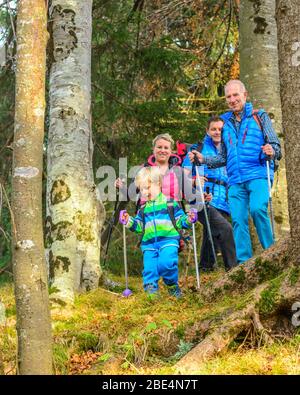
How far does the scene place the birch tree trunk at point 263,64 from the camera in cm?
875

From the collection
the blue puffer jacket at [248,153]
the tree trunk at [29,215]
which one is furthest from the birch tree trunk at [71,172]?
the tree trunk at [29,215]

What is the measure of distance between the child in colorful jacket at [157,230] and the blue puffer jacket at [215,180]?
4.01 feet

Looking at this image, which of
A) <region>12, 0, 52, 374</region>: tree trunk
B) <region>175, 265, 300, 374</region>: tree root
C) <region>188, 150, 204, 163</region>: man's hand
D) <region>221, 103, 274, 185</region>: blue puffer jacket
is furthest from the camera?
<region>188, 150, 204, 163</region>: man's hand

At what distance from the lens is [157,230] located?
6996 mm

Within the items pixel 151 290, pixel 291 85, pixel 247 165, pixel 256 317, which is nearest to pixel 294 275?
pixel 256 317

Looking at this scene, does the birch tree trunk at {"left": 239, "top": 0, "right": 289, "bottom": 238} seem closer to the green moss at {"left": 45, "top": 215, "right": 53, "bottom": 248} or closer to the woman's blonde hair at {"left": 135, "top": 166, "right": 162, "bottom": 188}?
the woman's blonde hair at {"left": 135, "top": 166, "right": 162, "bottom": 188}

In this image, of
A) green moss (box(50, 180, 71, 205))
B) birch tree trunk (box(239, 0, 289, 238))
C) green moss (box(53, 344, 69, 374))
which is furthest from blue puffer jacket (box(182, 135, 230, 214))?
green moss (box(53, 344, 69, 374))

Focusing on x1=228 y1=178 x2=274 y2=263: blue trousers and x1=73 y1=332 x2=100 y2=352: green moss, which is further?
x1=228 y1=178 x2=274 y2=263: blue trousers

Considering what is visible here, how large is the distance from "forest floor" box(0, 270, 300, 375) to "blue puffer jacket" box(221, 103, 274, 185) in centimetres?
143

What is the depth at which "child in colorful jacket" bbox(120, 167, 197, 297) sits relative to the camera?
6.96 m

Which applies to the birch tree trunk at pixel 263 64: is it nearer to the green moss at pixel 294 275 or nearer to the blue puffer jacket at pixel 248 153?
the blue puffer jacket at pixel 248 153

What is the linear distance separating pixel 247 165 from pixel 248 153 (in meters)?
0.14
